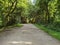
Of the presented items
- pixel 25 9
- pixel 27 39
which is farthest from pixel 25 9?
pixel 27 39

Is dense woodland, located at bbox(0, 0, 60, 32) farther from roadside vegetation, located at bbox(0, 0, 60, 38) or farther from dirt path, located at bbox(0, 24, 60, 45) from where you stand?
dirt path, located at bbox(0, 24, 60, 45)

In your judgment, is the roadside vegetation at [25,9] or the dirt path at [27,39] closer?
the dirt path at [27,39]

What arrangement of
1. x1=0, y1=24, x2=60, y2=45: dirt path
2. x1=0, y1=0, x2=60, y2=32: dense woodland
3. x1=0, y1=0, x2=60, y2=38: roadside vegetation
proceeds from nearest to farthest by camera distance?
x1=0, y1=24, x2=60, y2=45: dirt path → x1=0, y1=0, x2=60, y2=38: roadside vegetation → x1=0, y1=0, x2=60, y2=32: dense woodland

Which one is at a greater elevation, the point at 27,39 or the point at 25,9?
the point at 25,9

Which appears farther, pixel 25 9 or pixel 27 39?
pixel 25 9

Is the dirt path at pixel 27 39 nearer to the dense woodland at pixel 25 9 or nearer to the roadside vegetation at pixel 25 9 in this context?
the roadside vegetation at pixel 25 9

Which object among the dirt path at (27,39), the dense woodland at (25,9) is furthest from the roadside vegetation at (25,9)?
the dirt path at (27,39)

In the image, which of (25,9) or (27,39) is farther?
(25,9)

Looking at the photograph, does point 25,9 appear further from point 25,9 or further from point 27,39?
point 27,39

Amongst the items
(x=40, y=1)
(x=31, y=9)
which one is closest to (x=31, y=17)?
(x=31, y=9)

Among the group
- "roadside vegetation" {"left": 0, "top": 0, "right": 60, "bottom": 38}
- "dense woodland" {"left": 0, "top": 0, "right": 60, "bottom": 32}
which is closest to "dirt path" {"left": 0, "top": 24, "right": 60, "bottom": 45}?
"roadside vegetation" {"left": 0, "top": 0, "right": 60, "bottom": 38}

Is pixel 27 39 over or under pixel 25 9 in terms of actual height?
under

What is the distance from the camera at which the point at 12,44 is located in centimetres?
1198

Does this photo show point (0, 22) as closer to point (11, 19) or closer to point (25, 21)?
point (11, 19)
